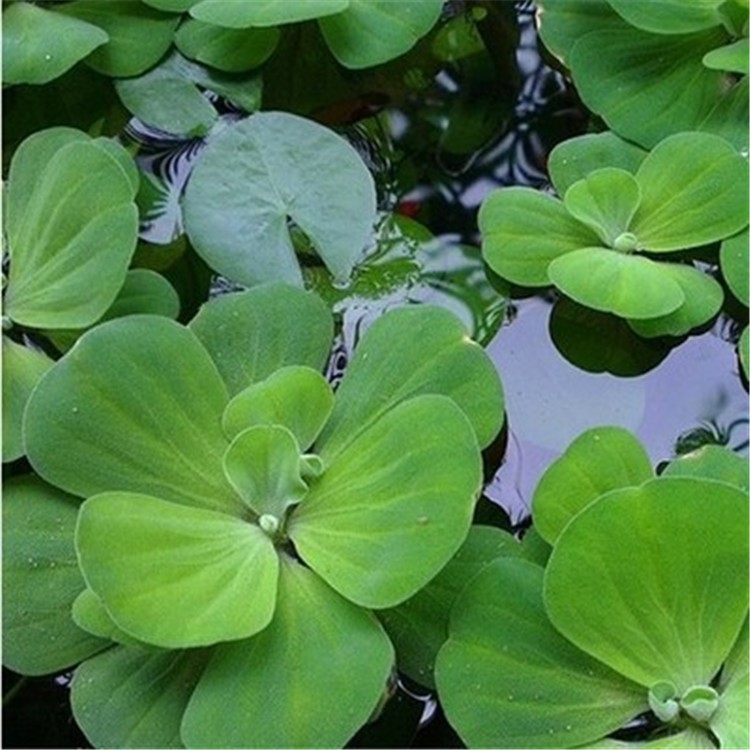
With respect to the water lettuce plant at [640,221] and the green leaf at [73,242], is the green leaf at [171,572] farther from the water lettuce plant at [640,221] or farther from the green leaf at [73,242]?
the water lettuce plant at [640,221]

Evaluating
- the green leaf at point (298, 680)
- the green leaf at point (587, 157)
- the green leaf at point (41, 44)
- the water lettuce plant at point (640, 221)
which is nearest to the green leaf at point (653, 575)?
the green leaf at point (298, 680)

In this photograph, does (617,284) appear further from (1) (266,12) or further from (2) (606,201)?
(1) (266,12)

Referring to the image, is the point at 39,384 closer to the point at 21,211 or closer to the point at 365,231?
the point at 21,211

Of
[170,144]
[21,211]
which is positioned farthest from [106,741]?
[170,144]

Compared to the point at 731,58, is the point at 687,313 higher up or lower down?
lower down

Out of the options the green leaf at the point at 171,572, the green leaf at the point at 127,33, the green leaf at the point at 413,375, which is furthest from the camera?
the green leaf at the point at 127,33

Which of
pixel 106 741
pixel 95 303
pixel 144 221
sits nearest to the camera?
pixel 106 741

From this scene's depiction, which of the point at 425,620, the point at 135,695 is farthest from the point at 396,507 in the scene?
the point at 135,695
